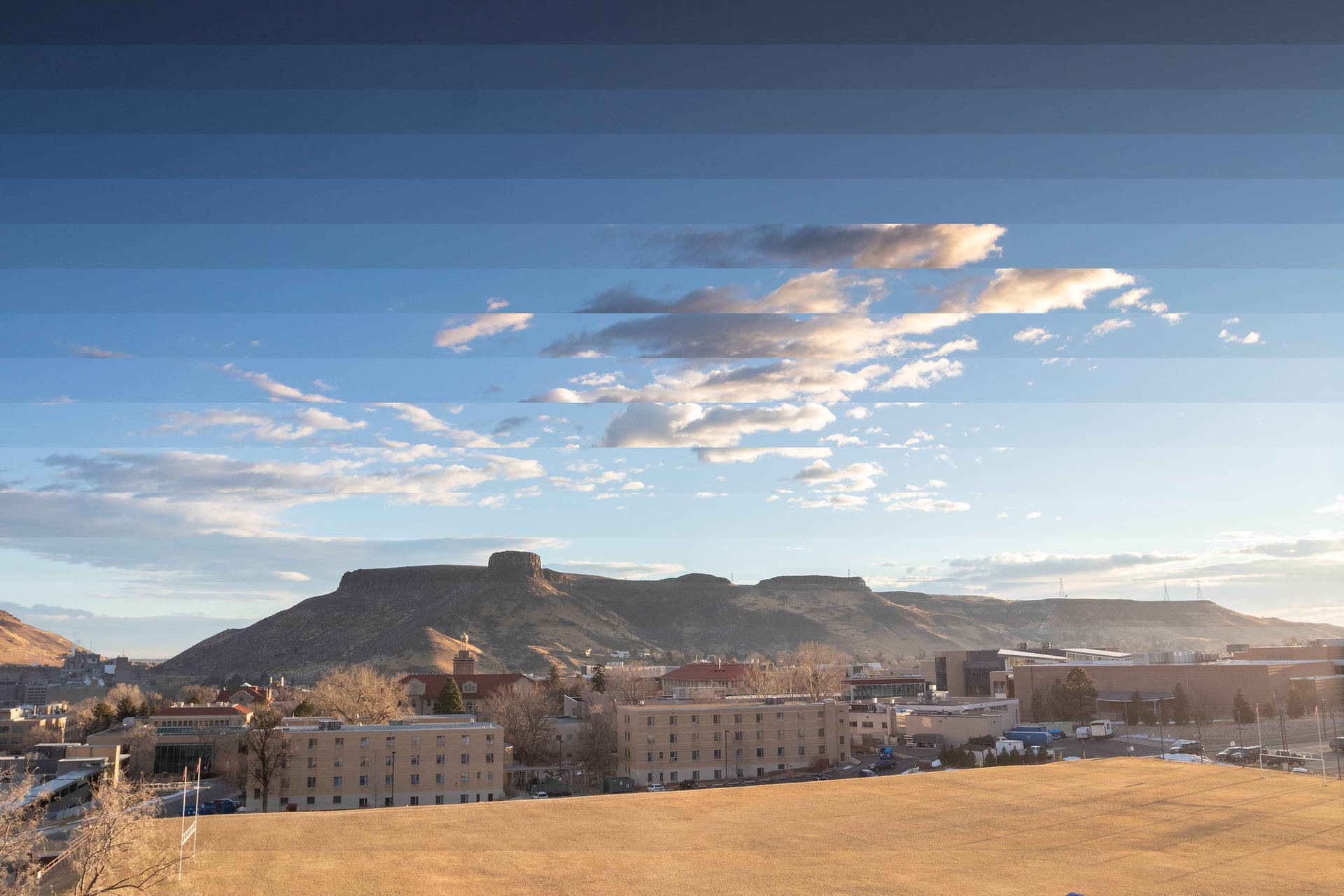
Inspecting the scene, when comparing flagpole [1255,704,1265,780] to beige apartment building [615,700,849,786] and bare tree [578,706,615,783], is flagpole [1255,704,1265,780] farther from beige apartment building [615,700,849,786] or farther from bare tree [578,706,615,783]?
bare tree [578,706,615,783]

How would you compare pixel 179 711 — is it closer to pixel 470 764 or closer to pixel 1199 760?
pixel 470 764

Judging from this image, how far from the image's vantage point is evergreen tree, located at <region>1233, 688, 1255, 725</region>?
77875mm

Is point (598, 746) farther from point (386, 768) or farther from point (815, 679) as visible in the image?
point (815, 679)

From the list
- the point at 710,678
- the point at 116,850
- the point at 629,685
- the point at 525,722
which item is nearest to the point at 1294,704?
the point at 710,678

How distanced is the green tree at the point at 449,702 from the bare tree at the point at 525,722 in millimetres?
6653

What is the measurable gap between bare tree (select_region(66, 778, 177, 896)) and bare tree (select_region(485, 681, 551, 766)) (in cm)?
4415

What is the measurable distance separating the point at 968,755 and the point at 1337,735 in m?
31.8

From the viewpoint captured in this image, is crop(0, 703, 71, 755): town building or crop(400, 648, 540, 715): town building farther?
crop(400, 648, 540, 715): town building

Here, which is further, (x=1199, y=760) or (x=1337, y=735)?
(x=1337, y=735)

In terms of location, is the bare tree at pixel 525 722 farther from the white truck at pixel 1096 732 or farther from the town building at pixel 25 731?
the white truck at pixel 1096 732

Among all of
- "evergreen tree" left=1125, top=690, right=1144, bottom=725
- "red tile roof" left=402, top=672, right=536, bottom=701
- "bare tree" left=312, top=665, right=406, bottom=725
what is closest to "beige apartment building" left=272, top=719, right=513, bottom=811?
"bare tree" left=312, top=665, right=406, bottom=725

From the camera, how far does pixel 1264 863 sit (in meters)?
26.9

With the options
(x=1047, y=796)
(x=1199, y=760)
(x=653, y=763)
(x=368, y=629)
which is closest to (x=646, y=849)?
(x=1047, y=796)

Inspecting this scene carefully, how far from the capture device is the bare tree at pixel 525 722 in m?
70.9
